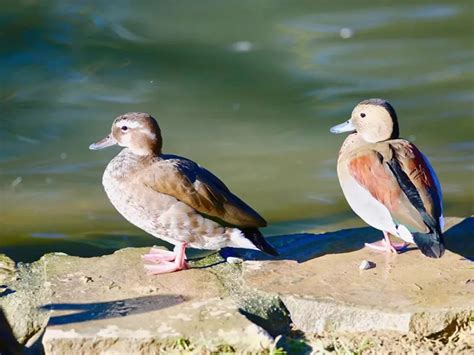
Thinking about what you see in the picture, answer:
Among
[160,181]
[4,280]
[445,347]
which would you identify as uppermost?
[160,181]

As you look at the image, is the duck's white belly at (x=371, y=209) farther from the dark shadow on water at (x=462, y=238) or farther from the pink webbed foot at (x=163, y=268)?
the pink webbed foot at (x=163, y=268)

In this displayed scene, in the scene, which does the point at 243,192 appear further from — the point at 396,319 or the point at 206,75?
the point at 396,319

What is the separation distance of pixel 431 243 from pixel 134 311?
61.6 inches

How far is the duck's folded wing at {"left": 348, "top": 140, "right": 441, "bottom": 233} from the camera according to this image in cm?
589

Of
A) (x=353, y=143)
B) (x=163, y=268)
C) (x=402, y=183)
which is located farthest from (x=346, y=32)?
(x=163, y=268)

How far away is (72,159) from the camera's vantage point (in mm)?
9727

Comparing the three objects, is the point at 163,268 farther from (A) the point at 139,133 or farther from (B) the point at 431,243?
(B) the point at 431,243

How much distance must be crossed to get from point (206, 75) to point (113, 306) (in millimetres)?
6102

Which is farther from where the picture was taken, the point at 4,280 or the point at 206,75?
the point at 206,75

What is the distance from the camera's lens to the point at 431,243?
5.80m

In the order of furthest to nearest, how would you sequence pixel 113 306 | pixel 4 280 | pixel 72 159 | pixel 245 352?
pixel 72 159 → pixel 4 280 → pixel 113 306 → pixel 245 352

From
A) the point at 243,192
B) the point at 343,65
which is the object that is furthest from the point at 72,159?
the point at 343,65

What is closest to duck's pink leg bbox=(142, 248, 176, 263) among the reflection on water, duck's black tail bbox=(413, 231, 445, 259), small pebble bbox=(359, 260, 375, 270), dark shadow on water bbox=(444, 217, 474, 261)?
small pebble bbox=(359, 260, 375, 270)

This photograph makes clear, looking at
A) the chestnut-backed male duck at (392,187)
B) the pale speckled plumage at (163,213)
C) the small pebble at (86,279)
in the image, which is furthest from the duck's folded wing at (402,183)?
the small pebble at (86,279)
